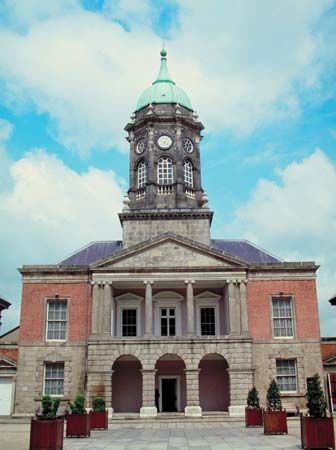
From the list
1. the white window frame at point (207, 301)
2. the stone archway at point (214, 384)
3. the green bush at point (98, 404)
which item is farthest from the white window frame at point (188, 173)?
the green bush at point (98, 404)

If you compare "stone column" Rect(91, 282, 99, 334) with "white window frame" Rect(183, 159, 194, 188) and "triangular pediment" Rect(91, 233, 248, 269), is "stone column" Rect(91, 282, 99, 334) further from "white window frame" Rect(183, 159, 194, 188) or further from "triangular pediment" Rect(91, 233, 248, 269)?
"white window frame" Rect(183, 159, 194, 188)

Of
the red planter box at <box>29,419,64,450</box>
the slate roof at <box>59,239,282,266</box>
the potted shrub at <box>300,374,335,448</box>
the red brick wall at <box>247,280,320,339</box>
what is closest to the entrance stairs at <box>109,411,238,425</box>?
the red brick wall at <box>247,280,320,339</box>

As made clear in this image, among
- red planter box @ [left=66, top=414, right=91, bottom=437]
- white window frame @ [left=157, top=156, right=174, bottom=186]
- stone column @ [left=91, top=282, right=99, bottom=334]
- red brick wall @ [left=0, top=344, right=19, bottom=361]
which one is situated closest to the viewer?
red planter box @ [left=66, top=414, right=91, bottom=437]

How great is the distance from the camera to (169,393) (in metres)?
34.5

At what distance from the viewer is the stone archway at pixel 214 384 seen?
33875mm

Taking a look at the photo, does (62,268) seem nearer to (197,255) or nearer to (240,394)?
(197,255)

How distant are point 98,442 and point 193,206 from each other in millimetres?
23856

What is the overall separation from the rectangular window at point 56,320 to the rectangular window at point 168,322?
6.50m

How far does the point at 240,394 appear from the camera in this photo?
3122cm

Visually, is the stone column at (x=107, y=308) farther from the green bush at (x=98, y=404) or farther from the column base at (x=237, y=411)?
the green bush at (x=98, y=404)

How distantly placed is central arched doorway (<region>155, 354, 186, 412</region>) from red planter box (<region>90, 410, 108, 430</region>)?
11.3m

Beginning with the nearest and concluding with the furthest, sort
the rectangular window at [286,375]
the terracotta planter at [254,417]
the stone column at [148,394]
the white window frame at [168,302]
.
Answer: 1. the terracotta planter at [254,417]
2. the stone column at [148,394]
3. the rectangular window at [286,375]
4. the white window frame at [168,302]

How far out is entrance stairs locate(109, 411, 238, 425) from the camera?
28.5 meters

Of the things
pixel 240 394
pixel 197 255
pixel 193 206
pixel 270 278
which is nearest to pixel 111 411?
pixel 240 394
